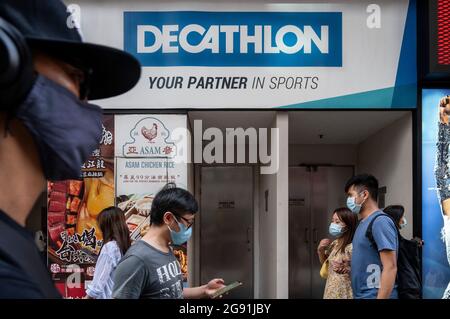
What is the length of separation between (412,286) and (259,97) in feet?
7.73

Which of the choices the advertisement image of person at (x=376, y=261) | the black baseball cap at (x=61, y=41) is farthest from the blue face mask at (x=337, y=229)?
the black baseball cap at (x=61, y=41)

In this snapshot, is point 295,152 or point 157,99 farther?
point 295,152

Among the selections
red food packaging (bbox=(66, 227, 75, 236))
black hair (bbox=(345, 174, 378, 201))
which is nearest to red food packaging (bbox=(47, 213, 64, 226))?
red food packaging (bbox=(66, 227, 75, 236))

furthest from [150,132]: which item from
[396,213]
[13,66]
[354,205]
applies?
[13,66]

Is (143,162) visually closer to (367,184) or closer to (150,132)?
(150,132)

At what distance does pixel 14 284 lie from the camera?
0.84 meters

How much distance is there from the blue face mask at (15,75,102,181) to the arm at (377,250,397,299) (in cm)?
271

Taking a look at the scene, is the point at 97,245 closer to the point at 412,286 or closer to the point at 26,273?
the point at 412,286

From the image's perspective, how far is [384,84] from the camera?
4934 millimetres

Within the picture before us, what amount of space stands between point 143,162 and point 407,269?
271cm

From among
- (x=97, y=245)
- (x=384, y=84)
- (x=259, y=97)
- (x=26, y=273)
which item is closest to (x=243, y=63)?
(x=259, y=97)

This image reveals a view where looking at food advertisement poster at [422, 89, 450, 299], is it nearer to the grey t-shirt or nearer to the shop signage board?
→ the shop signage board

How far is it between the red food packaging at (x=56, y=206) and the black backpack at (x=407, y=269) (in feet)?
9.97

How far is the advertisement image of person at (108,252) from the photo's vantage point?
334cm
